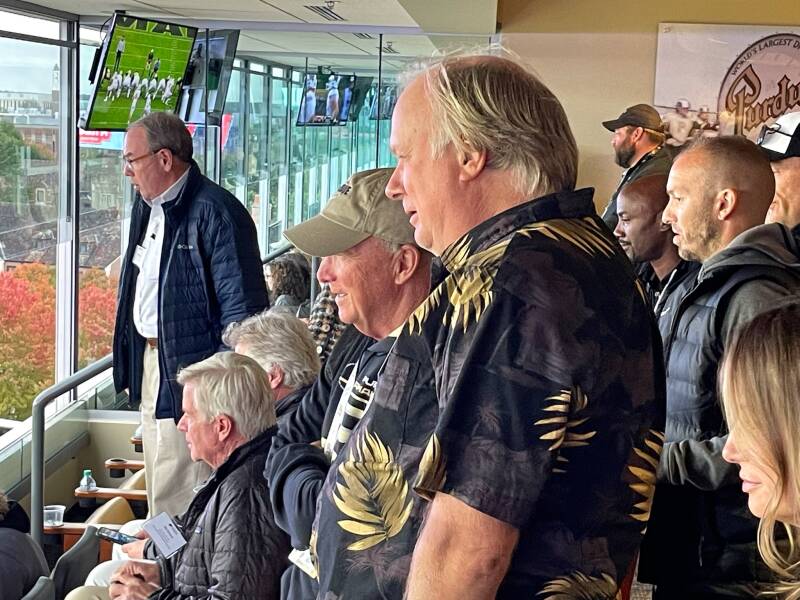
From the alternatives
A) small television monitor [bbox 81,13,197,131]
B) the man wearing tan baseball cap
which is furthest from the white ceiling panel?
the man wearing tan baseball cap

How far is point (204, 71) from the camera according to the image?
6.79 metres

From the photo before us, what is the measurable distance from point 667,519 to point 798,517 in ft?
2.84

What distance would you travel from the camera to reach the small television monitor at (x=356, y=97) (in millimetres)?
10992

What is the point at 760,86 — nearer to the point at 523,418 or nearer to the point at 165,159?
the point at 165,159

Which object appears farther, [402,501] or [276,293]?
[276,293]

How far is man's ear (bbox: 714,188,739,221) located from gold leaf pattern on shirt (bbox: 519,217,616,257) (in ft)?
4.22

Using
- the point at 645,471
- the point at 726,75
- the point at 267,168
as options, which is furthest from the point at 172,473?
the point at 267,168

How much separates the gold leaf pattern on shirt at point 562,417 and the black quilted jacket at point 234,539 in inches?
58.6

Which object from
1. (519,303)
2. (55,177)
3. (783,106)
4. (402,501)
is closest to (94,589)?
(402,501)

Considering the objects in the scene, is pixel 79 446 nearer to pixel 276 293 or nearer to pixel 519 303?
pixel 276 293

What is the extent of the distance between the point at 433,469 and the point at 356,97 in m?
Result: 10.4

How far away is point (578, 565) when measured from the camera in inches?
52.9

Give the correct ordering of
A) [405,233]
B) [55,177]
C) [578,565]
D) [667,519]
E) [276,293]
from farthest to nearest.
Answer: [55,177] → [276,293] → [667,519] → [405,233] → [578,565]

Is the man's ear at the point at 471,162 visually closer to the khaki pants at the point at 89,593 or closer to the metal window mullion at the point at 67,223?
the khaki pants at the point at 89,593
